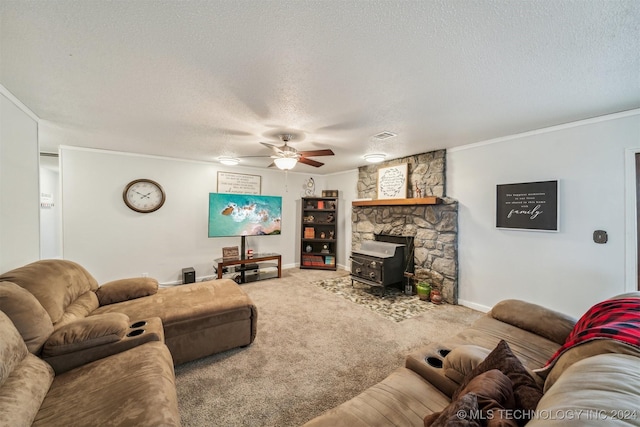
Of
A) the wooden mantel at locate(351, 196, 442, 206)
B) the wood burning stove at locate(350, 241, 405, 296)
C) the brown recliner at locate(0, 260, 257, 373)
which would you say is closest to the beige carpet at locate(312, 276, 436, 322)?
the wood burning stove at locate(350, 241, 405, 296)

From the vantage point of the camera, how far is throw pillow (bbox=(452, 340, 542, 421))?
2.60 ft

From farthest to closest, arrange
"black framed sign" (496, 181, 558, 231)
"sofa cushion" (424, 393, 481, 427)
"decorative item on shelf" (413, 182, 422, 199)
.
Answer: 1. "decorative item on shelf" (413, 182, 422, 199)
2. "black framed sign" (496, 181, 558, 231)
3. "sofa cushion" (424, 393, 481, 427)

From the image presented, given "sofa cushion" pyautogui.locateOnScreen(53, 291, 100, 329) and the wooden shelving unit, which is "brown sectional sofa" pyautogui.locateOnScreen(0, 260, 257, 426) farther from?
the wooden shelving unit

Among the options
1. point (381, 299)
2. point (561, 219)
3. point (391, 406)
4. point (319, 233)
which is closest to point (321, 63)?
point (391, 406)

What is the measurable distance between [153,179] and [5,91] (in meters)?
2.28

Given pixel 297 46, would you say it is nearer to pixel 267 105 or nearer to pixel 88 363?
A: pixel 267 105

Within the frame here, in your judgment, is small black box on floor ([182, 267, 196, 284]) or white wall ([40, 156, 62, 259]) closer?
small black box on floor ([182, 267, 196, 284])

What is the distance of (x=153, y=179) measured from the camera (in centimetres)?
406

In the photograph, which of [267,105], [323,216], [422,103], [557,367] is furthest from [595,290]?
[323,216]

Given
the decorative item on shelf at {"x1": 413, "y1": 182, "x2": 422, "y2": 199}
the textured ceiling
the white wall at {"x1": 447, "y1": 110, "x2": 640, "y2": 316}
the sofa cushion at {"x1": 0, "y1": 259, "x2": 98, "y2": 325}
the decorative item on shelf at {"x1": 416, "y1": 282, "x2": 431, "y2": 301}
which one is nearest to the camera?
the textured ceiling

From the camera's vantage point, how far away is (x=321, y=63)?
1.47 meters

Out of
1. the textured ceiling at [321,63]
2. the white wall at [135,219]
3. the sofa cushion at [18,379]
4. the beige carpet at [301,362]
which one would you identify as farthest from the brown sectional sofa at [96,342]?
the white wall at [135,219]

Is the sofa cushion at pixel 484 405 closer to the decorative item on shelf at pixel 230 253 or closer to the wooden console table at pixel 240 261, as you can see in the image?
the wooden console table at pixel 240 261

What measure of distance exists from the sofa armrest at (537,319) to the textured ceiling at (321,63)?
1746 mm
